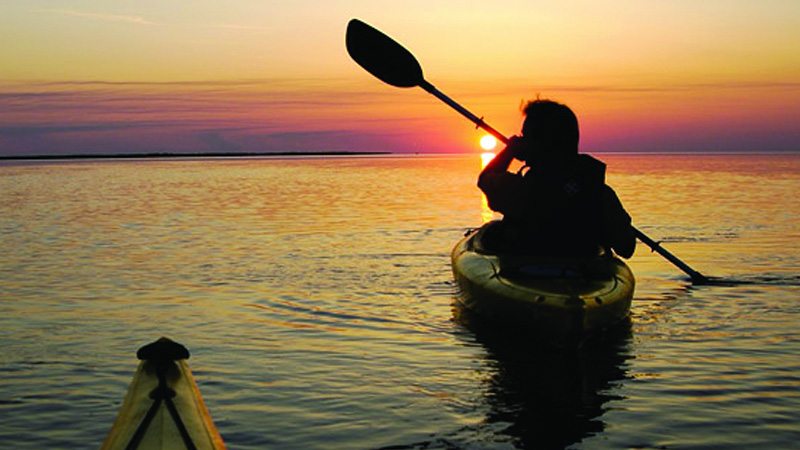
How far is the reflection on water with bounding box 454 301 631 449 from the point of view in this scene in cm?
532

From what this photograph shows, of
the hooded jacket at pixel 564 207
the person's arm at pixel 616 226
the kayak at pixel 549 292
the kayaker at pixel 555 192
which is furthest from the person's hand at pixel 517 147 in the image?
the kayak at pixel 549 292

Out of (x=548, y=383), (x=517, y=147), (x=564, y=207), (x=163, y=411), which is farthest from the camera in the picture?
(x=517, y=147)

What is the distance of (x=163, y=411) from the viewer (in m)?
4.09

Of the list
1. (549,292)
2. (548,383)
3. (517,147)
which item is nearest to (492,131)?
(517,147)

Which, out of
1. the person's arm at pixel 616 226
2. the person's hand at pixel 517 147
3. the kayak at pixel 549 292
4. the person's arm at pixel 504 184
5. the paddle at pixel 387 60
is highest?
the paddle at pixel 387 60

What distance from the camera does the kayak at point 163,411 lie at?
3.86m

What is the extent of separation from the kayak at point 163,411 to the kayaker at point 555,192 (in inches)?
147

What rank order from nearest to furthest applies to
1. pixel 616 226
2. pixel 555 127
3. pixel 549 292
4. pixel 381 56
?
pixel 549 292, pixel 555 127, pixel 616 226, pixel 381 56

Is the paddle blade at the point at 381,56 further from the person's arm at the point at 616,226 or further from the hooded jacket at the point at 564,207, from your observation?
the person's arm at the point at 616,226

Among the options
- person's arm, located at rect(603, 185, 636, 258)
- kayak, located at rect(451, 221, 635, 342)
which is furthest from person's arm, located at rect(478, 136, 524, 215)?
person's arm, located at rect(603, 185, 636, 258)

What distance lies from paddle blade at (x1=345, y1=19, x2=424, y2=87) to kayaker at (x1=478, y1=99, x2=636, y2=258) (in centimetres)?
338

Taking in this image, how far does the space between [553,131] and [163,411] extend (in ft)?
14.1

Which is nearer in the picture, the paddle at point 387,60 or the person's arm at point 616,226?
the person's arm at point 616,226

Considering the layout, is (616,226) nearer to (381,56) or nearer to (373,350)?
(373,350)
